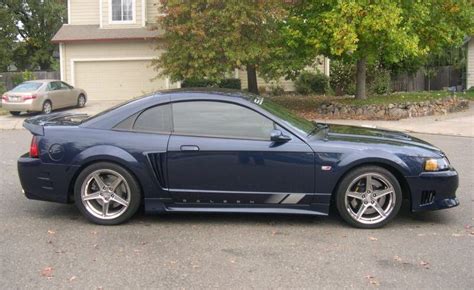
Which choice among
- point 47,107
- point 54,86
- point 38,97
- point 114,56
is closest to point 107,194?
point 38,97

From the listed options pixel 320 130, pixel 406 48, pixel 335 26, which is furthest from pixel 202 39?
pixel 320 130

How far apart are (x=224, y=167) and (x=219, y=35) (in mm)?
14970

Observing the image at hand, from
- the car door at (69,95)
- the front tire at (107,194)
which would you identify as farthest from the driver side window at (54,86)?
the front tire at (107,194)

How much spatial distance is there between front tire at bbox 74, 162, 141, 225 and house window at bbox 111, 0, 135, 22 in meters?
24.0

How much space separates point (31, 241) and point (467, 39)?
29.1 m

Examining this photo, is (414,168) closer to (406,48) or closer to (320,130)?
(320,130)

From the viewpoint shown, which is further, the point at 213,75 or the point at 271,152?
the point at 213,75

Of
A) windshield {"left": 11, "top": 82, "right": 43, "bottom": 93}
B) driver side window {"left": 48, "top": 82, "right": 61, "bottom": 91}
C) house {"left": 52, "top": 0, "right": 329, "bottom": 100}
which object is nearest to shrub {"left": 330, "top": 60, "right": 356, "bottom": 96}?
house {"left": 52, "top": 0, "right": 329, "bottom": 100}

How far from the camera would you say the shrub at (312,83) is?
27.5m

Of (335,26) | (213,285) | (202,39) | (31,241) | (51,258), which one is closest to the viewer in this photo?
(213,285)

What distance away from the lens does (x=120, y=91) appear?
28.3 meters

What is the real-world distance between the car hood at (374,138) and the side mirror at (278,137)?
484 millimetres

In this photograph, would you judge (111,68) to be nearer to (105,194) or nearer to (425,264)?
(105,194)

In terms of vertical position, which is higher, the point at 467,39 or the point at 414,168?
the point at 467,39
